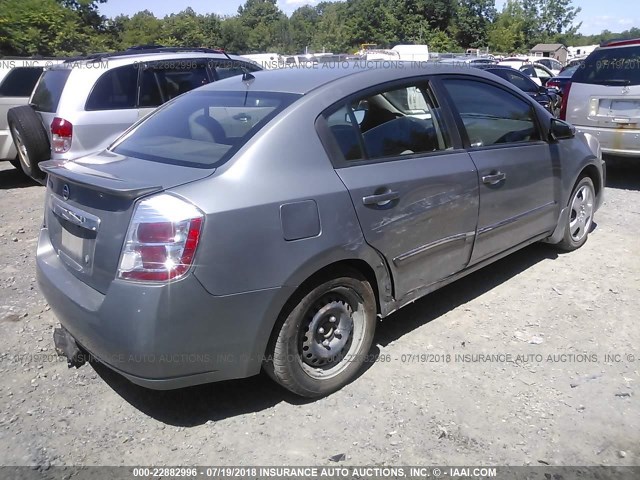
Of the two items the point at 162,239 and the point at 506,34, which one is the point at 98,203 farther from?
the point at 506,34

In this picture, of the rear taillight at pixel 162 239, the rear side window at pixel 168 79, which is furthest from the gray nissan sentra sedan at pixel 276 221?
the rear side window at pixel 168 79

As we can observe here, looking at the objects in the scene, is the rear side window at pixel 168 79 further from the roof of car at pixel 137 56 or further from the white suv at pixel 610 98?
the white suv at pixel 610 98

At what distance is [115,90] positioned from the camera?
6707 mm

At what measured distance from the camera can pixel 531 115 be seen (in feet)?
14.8

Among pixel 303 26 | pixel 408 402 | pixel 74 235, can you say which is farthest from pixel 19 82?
pixel 303 26

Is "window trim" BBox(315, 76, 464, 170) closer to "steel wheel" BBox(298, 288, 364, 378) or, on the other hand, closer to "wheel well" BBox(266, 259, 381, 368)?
"wheel well" BBox(266, 259, 381, 368)

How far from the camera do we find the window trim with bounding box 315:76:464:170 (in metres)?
3.02

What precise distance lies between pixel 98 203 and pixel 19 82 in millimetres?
7373

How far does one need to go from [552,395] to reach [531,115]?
2318mm

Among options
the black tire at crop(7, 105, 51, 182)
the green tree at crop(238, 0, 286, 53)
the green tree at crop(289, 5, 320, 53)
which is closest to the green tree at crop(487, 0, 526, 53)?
the green tree at crop(289, 5, 320, 53)

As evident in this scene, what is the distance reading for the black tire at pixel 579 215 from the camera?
504cm

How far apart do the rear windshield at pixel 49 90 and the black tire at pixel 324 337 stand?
5.02 metres

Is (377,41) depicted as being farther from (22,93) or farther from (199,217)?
(199,217)

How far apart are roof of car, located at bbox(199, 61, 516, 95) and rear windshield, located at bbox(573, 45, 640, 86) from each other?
409cm
